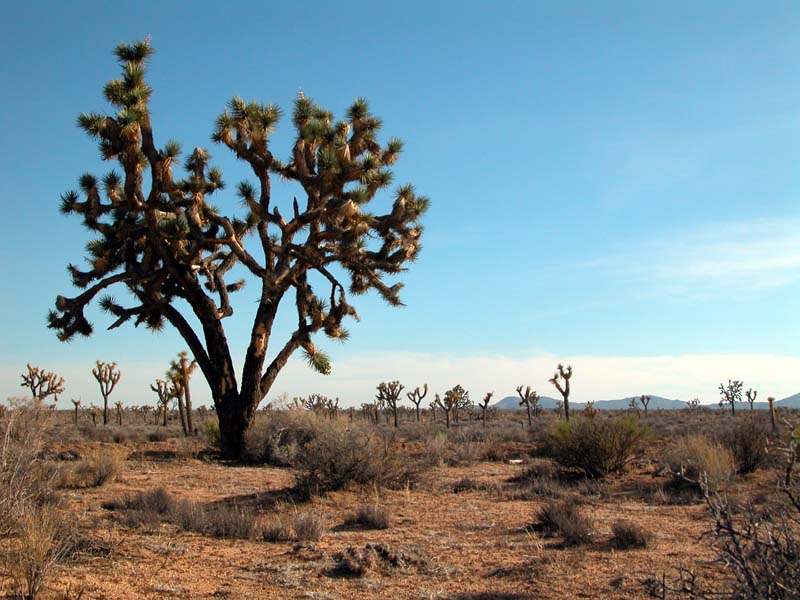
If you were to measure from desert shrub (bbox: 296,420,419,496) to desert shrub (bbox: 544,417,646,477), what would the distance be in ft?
10.7

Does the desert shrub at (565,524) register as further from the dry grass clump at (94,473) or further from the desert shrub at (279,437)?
the desert shrub at (279,437)

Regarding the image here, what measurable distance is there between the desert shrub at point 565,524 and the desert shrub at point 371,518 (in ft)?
5.76

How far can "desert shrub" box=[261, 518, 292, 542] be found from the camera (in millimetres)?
7191

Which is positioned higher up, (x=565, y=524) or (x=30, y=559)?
(x=30, y=559)

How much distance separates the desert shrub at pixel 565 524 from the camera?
7.14 metres

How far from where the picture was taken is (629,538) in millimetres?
7008

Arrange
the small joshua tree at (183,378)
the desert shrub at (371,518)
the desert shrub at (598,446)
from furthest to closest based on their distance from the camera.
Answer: the small joshua tree at (183,378) → the desert shrub at (598,446) → the desert shrub at (371,518)

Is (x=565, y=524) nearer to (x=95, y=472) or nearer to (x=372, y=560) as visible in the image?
(x=372, y=560)

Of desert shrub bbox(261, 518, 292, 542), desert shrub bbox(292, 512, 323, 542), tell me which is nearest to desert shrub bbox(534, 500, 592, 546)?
desert shrub bbox(292, 512, 323, 542)

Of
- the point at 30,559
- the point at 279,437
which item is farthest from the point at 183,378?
the point at 30,559

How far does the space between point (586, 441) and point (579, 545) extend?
5833 millimetres

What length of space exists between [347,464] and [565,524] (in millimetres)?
3967

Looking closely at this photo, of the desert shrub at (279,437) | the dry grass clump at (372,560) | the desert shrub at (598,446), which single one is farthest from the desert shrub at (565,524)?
the desert shrub at (279,437)

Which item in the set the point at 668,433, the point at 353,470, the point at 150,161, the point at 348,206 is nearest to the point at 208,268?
the point at 150,161
